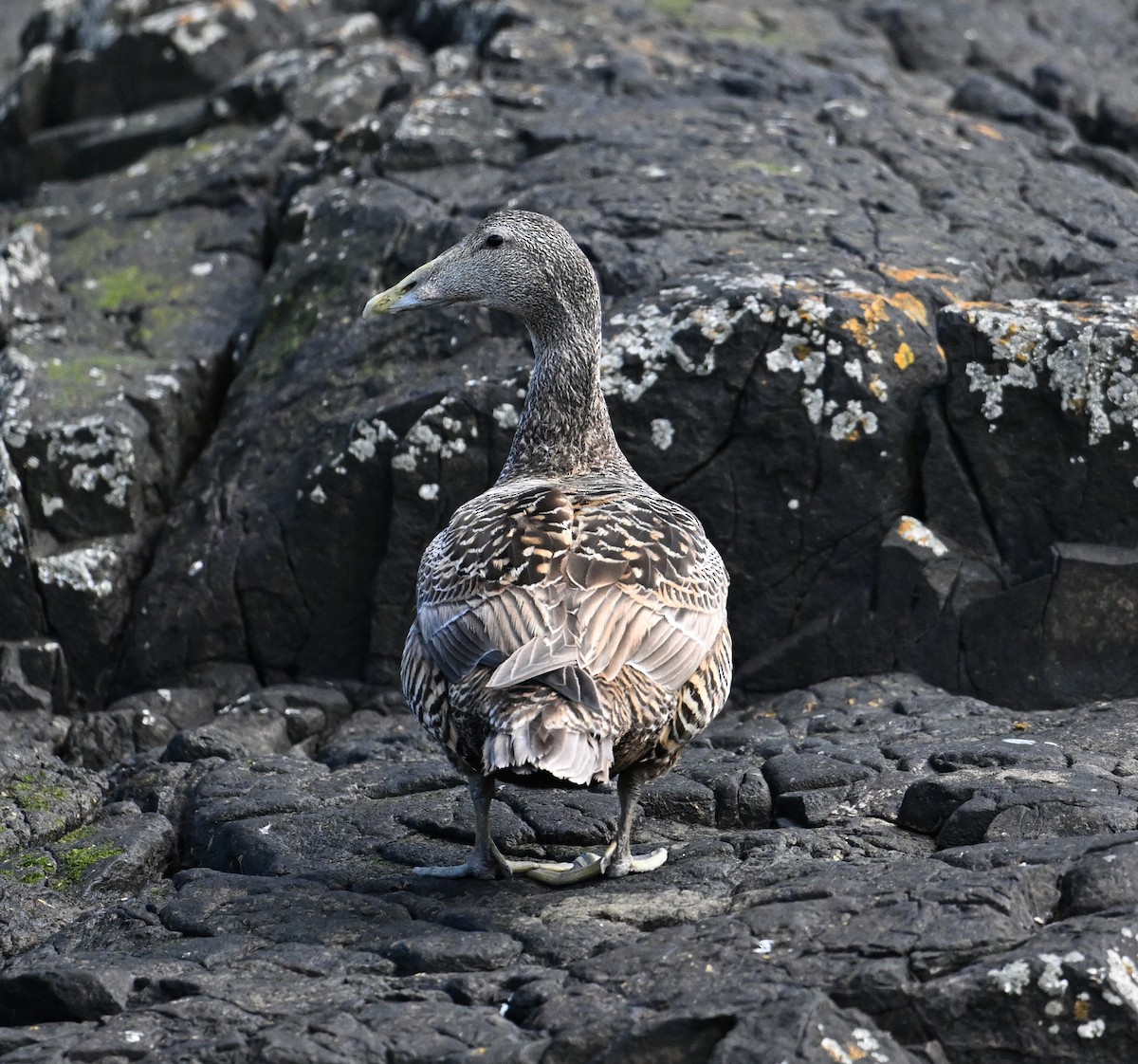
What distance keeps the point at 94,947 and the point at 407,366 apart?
4.22 m

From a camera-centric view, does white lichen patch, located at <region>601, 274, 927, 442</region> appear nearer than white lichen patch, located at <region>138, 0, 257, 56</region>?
Yes

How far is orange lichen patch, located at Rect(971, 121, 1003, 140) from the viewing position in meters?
9.93

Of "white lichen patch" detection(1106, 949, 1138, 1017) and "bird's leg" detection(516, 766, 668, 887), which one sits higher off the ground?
"white lichen patch" detection(1106, 949, 1138, 1017)

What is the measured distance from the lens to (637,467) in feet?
24.6

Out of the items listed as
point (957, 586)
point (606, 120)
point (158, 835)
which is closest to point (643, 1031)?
point (158, 835)

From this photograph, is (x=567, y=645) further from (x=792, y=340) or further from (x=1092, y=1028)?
(x=792, y=340)

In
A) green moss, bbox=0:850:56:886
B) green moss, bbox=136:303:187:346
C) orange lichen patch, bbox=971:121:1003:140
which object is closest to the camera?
green moss, bbox=0:850:56:886

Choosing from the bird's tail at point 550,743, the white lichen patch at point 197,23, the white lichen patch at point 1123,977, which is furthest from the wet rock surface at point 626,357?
the white lichen patch at point 1123,977

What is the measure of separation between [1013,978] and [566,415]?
341 cm

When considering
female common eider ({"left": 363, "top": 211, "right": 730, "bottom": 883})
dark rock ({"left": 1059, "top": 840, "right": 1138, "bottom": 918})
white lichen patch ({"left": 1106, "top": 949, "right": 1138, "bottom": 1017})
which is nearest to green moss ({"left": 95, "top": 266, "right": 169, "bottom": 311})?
female common eider ({"left": 363, "top": 211, "right": 730, "bottom": 883})

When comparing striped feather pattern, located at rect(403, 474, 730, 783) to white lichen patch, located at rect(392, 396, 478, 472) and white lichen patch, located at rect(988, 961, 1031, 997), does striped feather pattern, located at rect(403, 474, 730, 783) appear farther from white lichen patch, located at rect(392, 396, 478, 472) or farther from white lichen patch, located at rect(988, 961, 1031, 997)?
white lichen patch, located at rect(392, 396, 478, 472)

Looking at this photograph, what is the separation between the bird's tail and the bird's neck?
221cm

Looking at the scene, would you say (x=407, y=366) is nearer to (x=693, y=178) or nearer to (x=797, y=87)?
(x=693, y=178)

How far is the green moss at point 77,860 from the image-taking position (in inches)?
212
